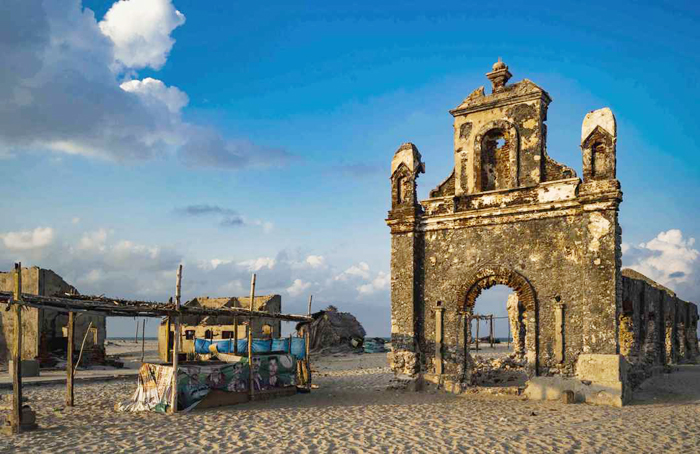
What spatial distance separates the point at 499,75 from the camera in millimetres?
17734

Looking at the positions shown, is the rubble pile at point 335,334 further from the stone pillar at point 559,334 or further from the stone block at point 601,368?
the stone block at point 601,368

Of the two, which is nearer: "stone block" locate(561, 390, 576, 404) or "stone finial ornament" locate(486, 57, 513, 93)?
"stone block" locate(561, 390, 576, 404)

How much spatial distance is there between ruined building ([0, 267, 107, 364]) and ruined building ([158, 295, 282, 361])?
3.31 metres

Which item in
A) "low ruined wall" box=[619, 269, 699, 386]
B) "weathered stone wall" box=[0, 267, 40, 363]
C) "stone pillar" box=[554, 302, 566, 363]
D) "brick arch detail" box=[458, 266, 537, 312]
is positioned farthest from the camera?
"weathered stone wall" box=[0, 267, 40, 363]

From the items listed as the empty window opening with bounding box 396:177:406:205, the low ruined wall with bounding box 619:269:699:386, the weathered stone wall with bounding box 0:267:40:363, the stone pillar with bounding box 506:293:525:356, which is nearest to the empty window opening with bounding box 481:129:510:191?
the empty window opening with bounding box 396:177:406:205

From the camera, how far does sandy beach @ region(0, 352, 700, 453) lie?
10.6m

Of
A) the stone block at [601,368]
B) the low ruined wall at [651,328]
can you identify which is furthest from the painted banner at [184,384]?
the low ruined wall at [651,328]

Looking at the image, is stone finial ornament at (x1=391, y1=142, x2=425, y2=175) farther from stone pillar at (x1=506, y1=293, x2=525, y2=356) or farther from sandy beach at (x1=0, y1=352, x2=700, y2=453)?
Result: stone pillar at (x1=506, y1=293, x2=525, y2=356)

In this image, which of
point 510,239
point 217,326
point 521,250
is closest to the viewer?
point 521,250

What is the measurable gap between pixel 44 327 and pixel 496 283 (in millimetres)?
21241

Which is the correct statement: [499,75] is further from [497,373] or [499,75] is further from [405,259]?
[497,373]

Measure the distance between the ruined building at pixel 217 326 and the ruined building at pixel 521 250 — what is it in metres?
13.5

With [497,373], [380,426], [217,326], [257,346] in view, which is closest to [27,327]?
[217,326]

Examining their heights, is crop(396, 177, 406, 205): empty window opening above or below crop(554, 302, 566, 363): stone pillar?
above
